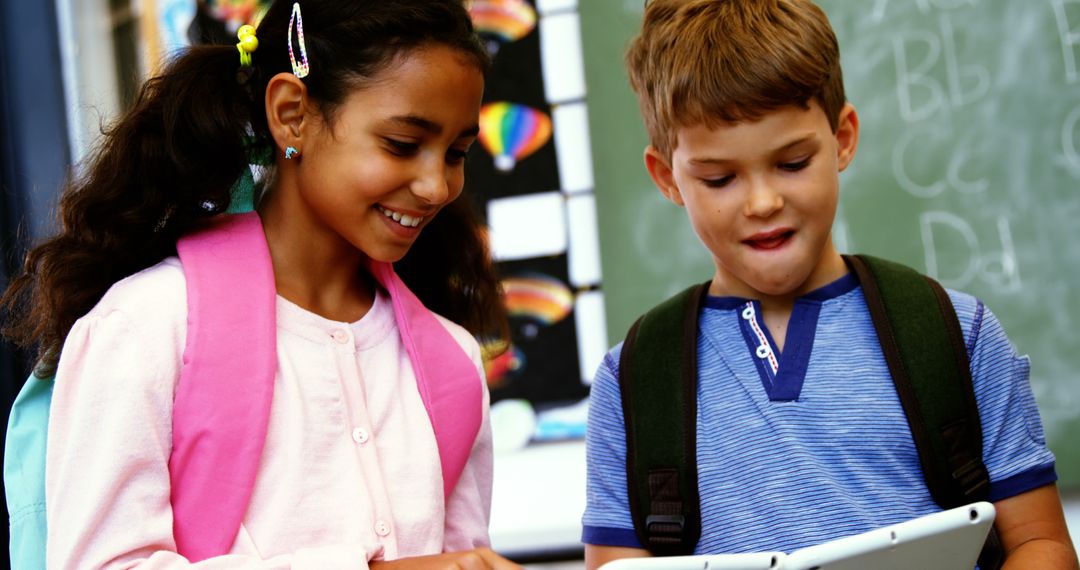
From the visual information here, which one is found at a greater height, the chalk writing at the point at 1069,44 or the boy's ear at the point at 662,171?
the chalk writing at the point at 1069,44

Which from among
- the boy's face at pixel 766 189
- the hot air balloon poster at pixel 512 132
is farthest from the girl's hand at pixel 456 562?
the hot air balloon poster at pixel 512 132

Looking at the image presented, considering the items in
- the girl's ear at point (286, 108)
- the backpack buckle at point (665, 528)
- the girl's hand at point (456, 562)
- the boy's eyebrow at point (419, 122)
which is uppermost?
the girl's ear at point (286, 108)

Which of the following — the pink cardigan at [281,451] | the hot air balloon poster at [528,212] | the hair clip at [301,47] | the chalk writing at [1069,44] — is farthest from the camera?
the hot air balloon poster at [528,212]

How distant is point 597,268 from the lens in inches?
94.0

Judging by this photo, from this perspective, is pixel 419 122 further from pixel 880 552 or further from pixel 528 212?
pixel 528 212

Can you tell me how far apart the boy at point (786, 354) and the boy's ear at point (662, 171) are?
1 cm

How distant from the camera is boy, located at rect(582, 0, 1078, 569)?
1125 millimetres

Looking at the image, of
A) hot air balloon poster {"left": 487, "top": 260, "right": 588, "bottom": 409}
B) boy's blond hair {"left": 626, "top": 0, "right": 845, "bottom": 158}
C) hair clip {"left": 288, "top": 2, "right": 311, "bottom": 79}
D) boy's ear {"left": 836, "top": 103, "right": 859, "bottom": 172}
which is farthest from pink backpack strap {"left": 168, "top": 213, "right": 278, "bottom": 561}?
hot air balloon poster {"left": 487, "top": 260, "right": 588, "bottom": 409}

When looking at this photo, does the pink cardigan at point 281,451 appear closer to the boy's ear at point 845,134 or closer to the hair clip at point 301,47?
the hair clip at point 301,47

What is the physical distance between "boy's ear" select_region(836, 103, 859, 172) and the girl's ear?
1.94 ft

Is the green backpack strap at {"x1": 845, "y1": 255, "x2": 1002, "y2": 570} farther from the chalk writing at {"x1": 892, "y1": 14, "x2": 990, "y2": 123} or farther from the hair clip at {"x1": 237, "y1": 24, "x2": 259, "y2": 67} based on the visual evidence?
the chalk writing at {"x1": 892, "y1": 14, "x2": 990, "y2": 123}

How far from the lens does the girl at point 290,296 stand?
104 cm

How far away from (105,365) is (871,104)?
1678mm

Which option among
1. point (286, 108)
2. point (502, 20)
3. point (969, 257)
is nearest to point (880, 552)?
point (286, 108)
